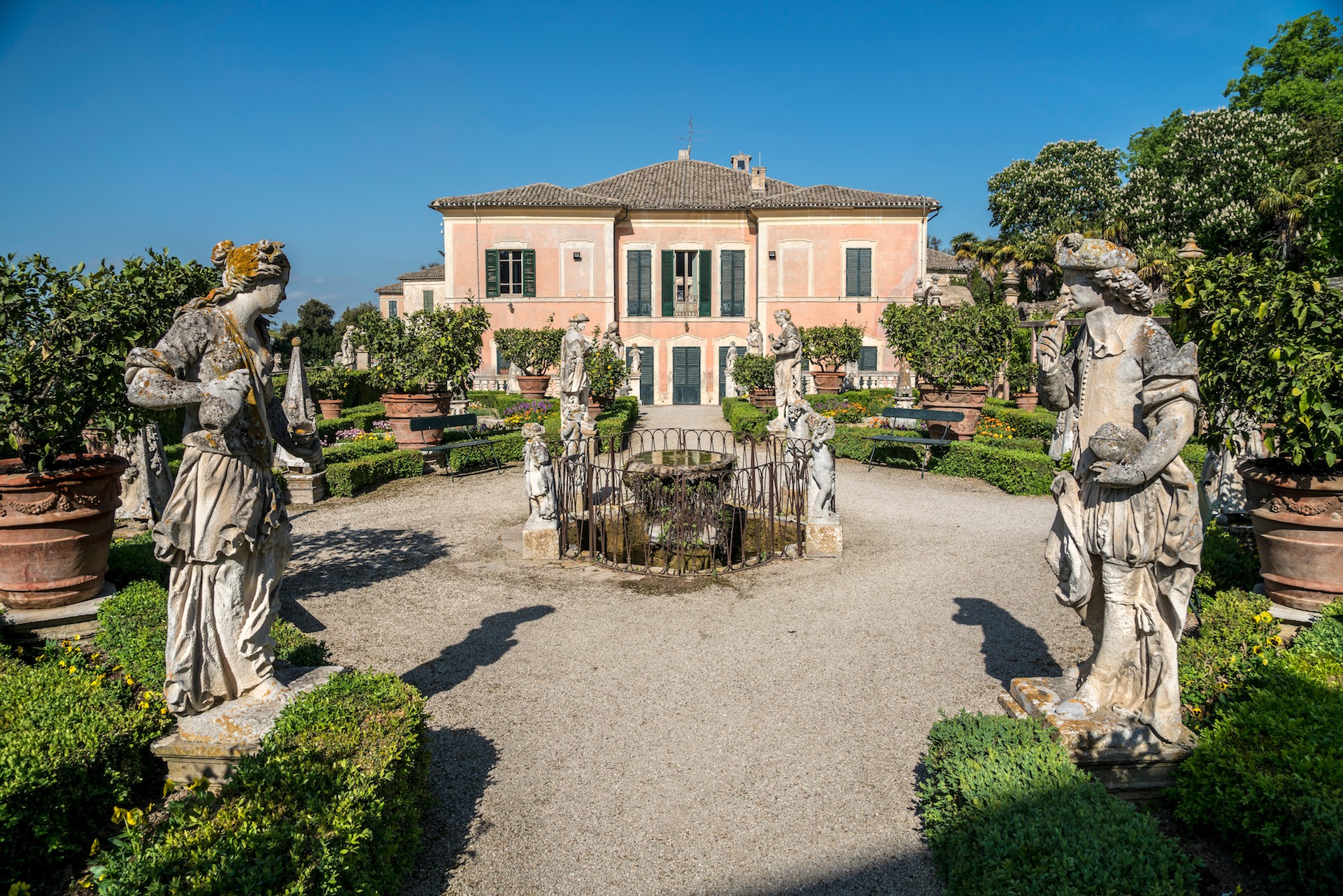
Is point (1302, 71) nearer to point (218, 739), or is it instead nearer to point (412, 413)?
point (412, 413)

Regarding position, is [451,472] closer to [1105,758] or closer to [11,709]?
[11,709]

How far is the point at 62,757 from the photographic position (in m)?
2.91

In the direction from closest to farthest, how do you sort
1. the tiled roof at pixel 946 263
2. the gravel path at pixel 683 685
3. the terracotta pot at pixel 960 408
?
the gravel path at pixel 683 685, the terracotta pot at pixel 960 408, the tiled roof at pixel 946 263

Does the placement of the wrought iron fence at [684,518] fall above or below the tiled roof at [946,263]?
below

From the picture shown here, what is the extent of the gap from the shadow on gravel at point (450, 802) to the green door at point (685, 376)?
78.8ft

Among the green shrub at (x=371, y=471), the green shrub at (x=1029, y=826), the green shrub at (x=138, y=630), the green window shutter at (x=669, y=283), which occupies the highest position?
the green window shutter at (x=669, y=283)

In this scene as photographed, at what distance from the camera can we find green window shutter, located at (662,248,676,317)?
2752 centimetres

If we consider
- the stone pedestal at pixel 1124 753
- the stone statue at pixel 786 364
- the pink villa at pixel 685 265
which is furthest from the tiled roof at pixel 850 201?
the stone pedestal at pixel 1124 753

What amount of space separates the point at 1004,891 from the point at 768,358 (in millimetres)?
17972

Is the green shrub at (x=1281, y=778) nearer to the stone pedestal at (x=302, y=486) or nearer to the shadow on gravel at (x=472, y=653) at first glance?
the shadow on gravel at (x=472, y=653)

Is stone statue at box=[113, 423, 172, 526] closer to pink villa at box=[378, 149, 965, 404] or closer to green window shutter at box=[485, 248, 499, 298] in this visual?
pink villa at box=[378, 149, 965, 404]

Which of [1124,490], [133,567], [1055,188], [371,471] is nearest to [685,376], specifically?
[371,471]

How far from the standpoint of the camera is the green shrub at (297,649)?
13.5 feet

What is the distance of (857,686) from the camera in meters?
4.65
